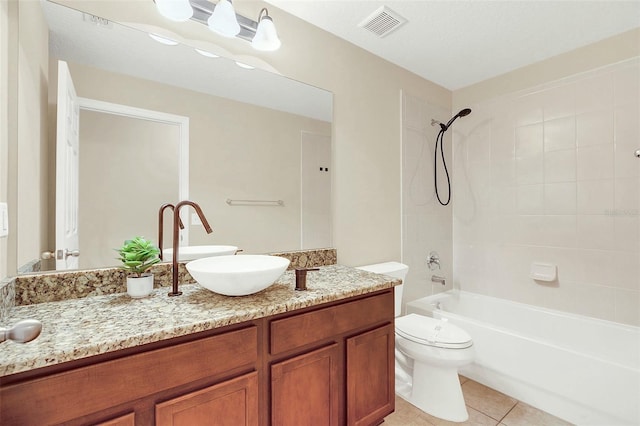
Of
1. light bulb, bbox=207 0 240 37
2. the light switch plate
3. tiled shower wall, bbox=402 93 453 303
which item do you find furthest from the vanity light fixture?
tiled shower wall, bbox=402 93 453 303

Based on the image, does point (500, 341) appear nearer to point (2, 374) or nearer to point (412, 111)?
point (412, 111)

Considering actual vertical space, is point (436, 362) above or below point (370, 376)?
below

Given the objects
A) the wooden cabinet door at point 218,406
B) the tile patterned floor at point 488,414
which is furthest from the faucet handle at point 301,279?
the tile patterned floor at point 488,414

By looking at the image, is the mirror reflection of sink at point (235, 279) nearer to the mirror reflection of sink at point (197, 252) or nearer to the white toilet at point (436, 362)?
the mirror reflection of sink at point (197, 252)

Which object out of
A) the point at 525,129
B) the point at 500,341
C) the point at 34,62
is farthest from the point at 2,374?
the point at 525,129

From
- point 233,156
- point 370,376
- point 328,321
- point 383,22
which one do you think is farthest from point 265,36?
point 370,376

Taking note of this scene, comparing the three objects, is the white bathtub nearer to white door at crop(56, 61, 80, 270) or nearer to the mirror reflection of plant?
the mirror reflection of plant

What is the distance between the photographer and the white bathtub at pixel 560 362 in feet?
5.04

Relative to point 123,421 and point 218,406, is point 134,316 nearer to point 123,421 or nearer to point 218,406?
point 123,421

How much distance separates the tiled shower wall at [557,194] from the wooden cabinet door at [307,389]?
1996 millimetres

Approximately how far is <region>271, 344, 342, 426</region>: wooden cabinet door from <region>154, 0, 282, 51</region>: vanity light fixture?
1.48 meters

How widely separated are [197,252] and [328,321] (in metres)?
0.71

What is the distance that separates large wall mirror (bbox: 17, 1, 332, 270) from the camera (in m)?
1.19

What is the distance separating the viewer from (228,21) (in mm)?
1373
